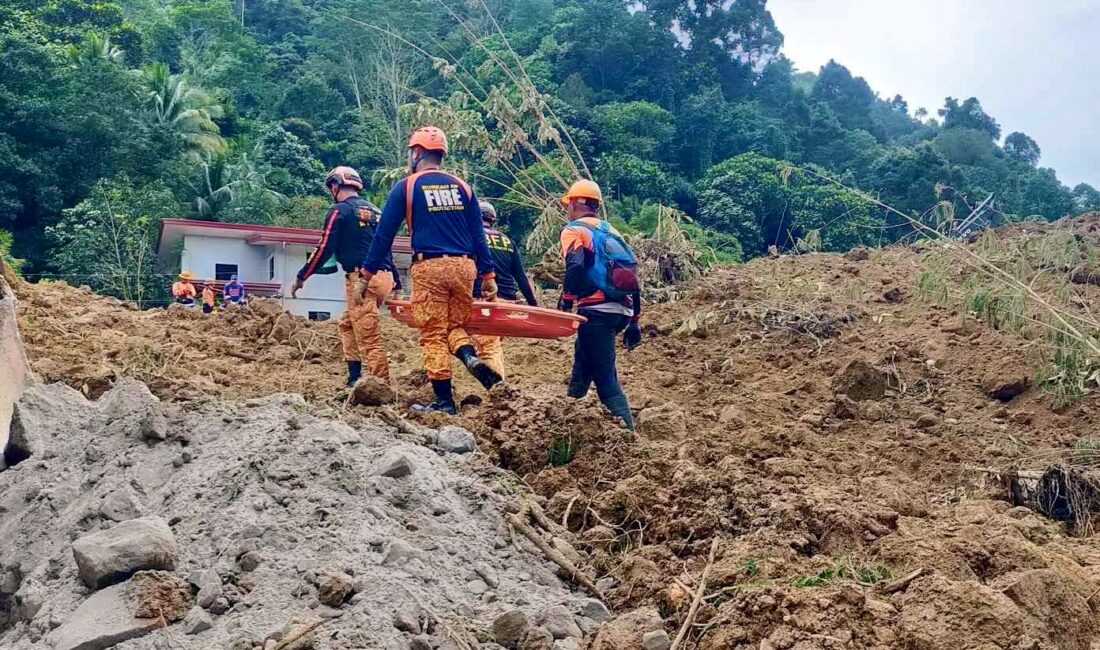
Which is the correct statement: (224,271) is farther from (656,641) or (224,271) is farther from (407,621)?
(656,641)

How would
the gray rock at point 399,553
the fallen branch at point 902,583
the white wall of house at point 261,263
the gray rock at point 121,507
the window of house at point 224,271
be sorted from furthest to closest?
the window of house at point 224,271, the white wall of house at point 261,263, the gray rock at point 121,507, the gray rock at point 399,553, the fallen branch at point 902,583

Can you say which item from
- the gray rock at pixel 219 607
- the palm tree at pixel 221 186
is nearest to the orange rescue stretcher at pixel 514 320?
the gray rock at pixel 219 607

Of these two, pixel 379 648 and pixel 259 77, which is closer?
pixel 379 648

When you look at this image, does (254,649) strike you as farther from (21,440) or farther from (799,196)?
(799,196)

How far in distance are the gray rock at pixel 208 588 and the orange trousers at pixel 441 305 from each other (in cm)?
284

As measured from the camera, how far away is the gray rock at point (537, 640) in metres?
3.33

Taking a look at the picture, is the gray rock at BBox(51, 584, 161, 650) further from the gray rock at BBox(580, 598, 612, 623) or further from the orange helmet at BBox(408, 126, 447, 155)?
the orange helmet at BBox(408, 126, 447, 155)

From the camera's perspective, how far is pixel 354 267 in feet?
24.4

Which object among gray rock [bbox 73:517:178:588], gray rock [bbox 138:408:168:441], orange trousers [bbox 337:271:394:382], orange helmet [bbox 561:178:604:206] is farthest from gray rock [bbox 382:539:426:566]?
orange trousers [bbox 337:271:394:382]

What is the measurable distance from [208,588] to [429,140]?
12.2ft

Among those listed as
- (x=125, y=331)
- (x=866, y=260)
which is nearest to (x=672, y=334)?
(x=866, y=260)

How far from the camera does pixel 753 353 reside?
9594mm

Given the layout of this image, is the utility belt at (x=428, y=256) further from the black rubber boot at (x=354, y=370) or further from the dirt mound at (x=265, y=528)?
the dirt mound at (x=265, y=528)

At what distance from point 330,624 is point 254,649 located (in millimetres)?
237
